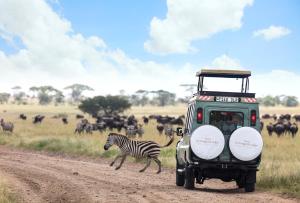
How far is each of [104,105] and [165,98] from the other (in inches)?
3227

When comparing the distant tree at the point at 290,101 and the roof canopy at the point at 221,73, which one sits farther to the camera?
the distant tree at the point at 290,101

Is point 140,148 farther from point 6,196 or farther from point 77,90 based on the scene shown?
point 77,90

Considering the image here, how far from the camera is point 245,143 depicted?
48.9 ft

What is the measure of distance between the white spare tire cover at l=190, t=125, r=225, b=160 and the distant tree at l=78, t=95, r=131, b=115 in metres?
86.9

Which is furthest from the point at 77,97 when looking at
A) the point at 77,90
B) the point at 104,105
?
the point at 104,105

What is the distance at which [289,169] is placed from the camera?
18.5 metres

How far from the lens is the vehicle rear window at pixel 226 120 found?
51.4 ft

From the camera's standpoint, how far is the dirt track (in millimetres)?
13898

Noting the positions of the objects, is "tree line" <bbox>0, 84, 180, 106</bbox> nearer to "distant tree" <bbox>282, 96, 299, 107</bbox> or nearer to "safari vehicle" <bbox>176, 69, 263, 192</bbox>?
"distant tree" <bbox>282, 96, 299, 107</bbox>

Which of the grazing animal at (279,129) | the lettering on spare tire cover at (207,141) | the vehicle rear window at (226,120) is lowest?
the lettering on spare tire cover at (207,141)

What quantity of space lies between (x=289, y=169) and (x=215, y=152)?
4.53 metres

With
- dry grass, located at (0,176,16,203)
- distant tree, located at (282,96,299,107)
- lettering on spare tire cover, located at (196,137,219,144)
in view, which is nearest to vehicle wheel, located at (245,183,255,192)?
lettering on spare tire cover, located at (196,137,219,144)

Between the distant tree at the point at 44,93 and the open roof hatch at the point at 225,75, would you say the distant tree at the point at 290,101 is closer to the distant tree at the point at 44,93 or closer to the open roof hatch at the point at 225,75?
the distant tree at the point at 44,93

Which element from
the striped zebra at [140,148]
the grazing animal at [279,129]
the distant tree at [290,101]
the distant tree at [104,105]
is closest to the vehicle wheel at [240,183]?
the striped zebra at [140,148]
